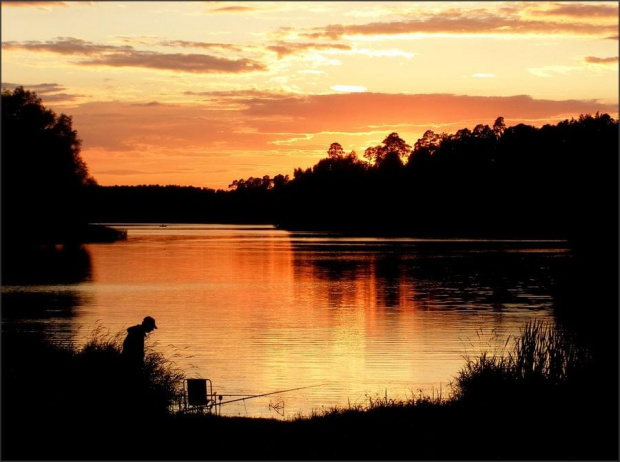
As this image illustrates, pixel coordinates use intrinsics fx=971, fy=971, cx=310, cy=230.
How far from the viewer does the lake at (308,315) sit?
2953 cm

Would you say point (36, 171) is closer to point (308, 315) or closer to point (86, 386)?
point (308, 315)

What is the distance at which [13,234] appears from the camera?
110 m

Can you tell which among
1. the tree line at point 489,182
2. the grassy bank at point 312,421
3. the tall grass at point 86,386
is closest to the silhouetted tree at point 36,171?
the tree line at point 489,182

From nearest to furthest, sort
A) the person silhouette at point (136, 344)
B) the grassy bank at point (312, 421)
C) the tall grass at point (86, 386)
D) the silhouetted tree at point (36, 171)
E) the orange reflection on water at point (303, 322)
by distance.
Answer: the grassy bank at point (312, 421) < the tall grass at point (86, 386) < the person silhouette at point (136, 344) < the orange reflection on water at point (303, 322) < the silhouetted tree at point (36, 171)

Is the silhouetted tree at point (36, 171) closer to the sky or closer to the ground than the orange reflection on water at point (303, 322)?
closer to the sky

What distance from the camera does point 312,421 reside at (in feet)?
64.8

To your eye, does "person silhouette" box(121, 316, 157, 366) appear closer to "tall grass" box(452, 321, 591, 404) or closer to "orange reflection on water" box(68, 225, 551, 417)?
"orange reflection on water" box(68, 225, 551, 417)

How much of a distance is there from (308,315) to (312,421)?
30348 millimetres

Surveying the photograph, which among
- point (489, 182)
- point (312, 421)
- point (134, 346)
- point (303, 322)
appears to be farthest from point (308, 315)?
point (489, 182)

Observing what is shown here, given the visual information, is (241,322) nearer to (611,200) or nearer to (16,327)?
(16,327)

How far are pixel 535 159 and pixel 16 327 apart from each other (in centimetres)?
14296

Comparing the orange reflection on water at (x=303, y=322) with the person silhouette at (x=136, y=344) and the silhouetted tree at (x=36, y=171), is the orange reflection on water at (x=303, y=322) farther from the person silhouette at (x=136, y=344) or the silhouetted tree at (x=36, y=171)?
the silhouetted tree at (x=36, y=171)

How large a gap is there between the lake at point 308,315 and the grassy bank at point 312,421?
3867mm

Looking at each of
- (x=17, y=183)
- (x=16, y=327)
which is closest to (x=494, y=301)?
(x=16, y=327)
